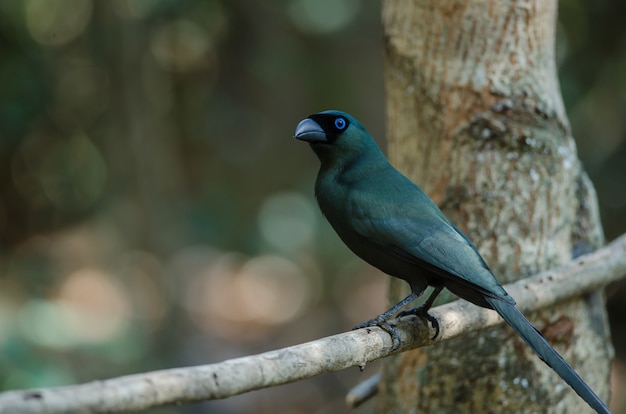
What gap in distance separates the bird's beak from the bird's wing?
38cm

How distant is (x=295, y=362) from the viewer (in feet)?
6.94

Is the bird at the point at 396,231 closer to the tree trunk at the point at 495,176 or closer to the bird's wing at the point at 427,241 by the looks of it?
the bird's wing at the point at 427,241

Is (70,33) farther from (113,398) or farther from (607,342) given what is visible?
(113,398)

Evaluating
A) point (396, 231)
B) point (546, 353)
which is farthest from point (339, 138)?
point (546, 353)

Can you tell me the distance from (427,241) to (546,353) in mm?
572

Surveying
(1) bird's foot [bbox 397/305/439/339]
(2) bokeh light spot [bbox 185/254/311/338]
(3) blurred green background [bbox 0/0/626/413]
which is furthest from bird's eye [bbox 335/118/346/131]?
(2) bokeh light spot [bbox 185/254/311/338]

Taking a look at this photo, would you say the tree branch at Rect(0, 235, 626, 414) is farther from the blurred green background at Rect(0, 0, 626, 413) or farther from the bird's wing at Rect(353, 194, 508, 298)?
the blurred green background at Rect(0, 0, 626, 413)

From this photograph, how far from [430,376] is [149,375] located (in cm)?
181

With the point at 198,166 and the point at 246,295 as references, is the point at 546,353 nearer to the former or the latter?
the point at 246,295

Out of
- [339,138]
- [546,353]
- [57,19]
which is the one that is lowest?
[546,353]

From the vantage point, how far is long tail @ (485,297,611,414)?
2561 millimetres

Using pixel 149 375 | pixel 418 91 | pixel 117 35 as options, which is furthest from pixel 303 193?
pixel 149 375

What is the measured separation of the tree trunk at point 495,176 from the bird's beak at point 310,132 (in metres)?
0.48

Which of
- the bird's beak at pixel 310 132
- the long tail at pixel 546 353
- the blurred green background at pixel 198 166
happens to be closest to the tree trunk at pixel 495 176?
the bird's beak at pixel 310 132
